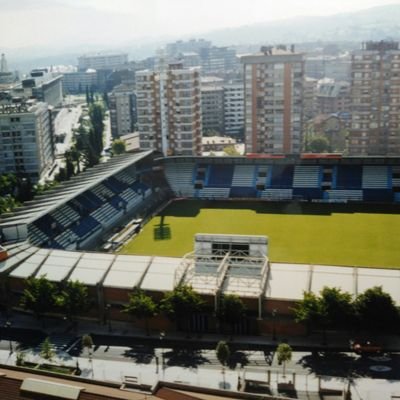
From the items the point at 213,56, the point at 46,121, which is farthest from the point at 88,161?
the point at 213,56

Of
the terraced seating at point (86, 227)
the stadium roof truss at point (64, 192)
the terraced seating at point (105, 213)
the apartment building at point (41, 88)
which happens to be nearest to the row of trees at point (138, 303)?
the stadium roof truss at point (64, 192)

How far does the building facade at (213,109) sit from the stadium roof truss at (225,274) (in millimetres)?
52222

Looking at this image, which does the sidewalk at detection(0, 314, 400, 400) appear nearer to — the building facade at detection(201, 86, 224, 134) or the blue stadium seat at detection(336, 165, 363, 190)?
the blue stadium seat at detection(336, 165, 363, 190)

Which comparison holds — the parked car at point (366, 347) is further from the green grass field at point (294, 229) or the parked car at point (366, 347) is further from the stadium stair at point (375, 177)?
the stadium stair at point (375, 177)

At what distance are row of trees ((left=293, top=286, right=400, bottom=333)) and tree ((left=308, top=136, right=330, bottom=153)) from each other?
138 ft

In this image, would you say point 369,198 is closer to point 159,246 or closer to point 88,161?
point 159,246

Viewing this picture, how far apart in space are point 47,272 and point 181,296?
6.62 metres

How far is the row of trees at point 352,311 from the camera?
1984cm

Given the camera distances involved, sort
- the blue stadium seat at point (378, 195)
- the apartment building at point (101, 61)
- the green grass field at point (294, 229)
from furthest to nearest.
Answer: the apartment building at point (101, 61) → the blue stadium seat at point (378, 195) → the green grass field at point (294, 229)

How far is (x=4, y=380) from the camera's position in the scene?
13.9 metres

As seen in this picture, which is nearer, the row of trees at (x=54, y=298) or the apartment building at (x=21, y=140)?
the row of trees at (x=54, y=298)

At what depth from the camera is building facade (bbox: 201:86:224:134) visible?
76.0m

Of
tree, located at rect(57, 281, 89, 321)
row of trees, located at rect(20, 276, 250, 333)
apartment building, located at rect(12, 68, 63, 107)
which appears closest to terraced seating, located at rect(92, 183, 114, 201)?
row of trees, located at rect(20, 276, 250, 333)

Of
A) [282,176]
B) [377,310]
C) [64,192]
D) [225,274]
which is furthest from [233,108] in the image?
[377,310]
